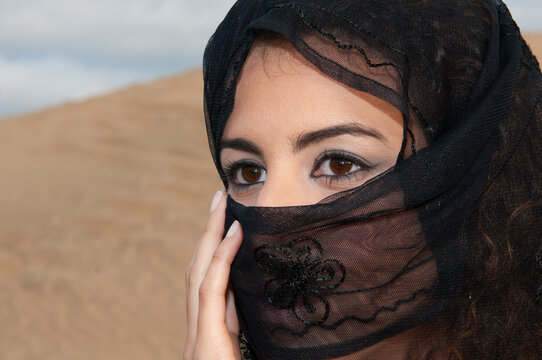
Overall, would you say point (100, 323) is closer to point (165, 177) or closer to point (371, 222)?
point (165, 177)

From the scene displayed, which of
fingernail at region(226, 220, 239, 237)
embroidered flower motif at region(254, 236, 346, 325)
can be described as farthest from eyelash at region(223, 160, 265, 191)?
embroidered flower motif at region(254, 236, 346, 325)

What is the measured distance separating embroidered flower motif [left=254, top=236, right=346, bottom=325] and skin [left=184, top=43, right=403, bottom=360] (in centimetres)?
14

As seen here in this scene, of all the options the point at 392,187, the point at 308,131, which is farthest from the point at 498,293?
the point at 308,131

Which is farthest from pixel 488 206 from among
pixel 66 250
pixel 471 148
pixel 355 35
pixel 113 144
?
pixel 113 144

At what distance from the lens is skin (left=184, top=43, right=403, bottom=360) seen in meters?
1.92

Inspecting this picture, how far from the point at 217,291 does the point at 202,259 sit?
0.85ft

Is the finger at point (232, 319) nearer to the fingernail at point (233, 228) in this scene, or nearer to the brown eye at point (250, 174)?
the fingernail at point (233, 228)

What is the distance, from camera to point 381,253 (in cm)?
181

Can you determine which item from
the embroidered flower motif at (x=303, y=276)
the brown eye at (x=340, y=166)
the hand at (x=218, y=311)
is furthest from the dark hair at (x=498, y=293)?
the hand at (x=218, y=311)

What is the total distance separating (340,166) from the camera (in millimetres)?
1962

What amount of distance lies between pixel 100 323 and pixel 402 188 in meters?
5.80

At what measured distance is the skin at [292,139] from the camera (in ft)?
6.29

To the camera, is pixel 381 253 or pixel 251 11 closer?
pixel 381 253

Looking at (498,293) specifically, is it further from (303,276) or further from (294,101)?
(294,101)
